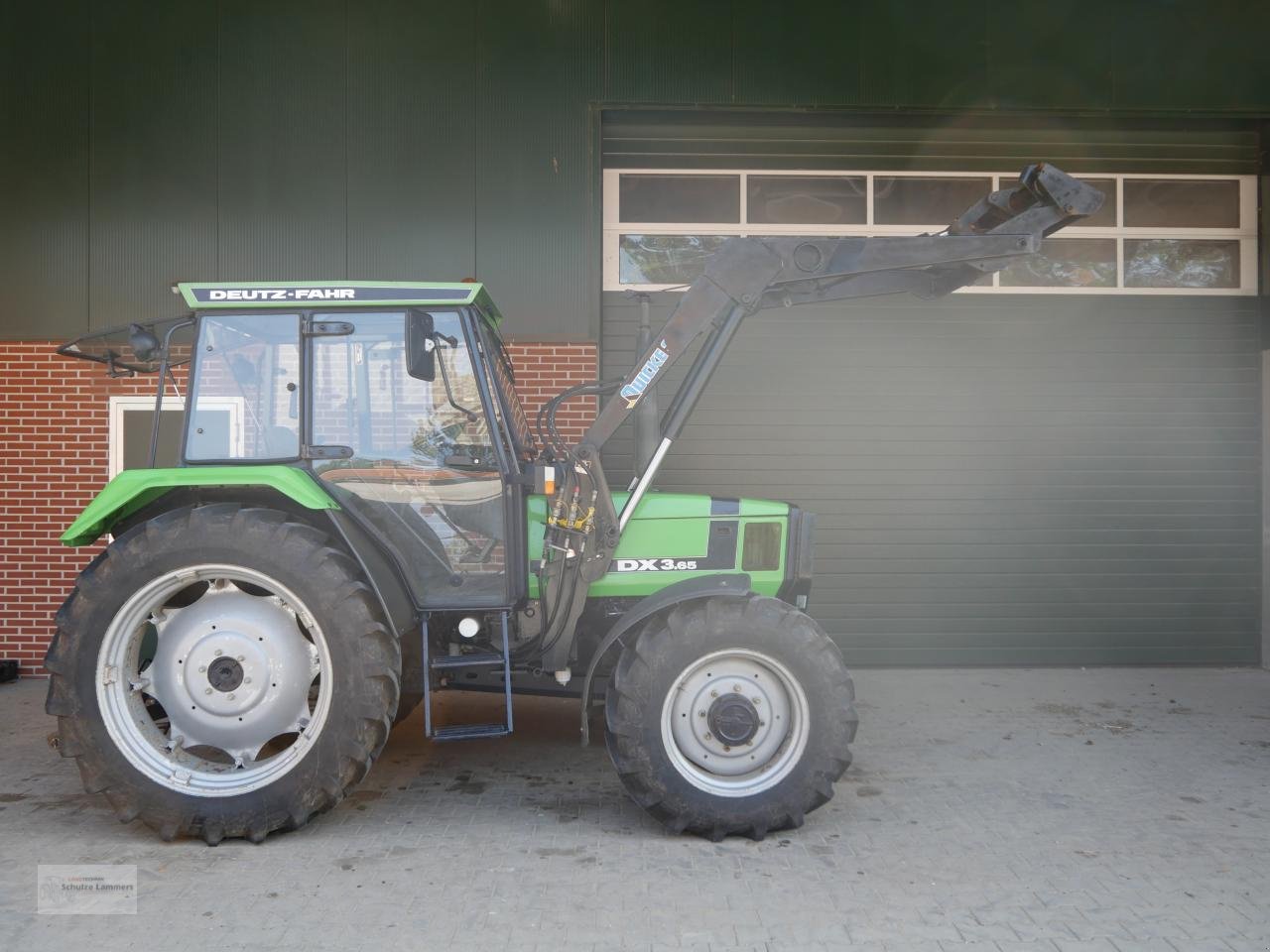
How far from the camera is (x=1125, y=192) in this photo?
8.70 meters

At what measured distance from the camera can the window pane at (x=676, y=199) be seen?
8.52 metres

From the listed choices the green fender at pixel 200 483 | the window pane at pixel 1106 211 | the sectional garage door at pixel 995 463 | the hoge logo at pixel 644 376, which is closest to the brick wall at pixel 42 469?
the sectional garage door at pixel 995 463

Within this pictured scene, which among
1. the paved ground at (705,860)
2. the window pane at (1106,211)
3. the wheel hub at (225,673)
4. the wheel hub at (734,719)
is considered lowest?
the paved ground at (705,860)

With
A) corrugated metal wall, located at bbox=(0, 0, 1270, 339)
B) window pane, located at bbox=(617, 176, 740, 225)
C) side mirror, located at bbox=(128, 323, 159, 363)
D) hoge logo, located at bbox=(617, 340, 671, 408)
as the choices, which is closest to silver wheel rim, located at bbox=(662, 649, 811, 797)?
hoge logo, located at bbox=(617, 340, 671, 408)

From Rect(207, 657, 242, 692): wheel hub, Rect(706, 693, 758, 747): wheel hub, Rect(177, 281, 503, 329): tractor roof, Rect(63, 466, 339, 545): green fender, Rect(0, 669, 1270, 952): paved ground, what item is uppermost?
Rect(177, 281, 503, 329): tractor roof

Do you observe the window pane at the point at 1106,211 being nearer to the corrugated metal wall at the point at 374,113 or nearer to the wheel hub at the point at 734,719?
the corrugated metal wall at the point at 374,113

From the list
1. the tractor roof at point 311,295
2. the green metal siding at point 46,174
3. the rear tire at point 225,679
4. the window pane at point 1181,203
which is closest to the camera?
the rear tire at point 225,679

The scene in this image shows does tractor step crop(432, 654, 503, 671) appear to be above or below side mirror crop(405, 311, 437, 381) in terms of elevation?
below

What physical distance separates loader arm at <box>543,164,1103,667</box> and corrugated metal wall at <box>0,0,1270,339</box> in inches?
128

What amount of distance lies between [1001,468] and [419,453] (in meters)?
5.82

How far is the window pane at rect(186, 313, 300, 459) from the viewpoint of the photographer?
4680 mm

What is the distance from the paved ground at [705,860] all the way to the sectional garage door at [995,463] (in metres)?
2.30

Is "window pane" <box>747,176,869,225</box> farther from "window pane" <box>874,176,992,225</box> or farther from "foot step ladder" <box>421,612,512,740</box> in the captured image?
"foot step ladder" <box>421,612,512,740</box>

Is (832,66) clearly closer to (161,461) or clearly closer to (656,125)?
(656,125)
